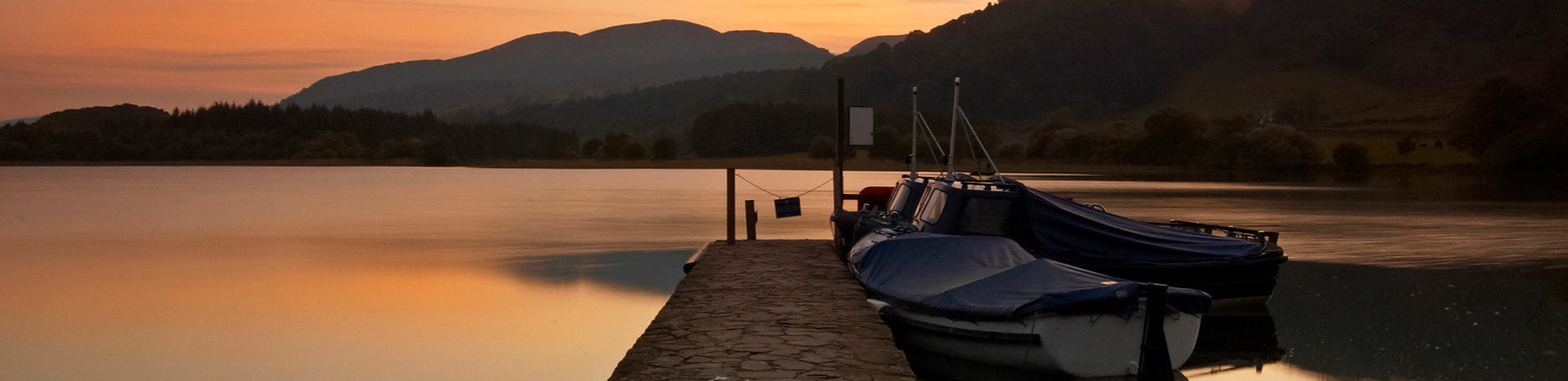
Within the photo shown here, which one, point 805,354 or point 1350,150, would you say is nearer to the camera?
point 805,354

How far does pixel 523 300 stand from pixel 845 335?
31.9 ft

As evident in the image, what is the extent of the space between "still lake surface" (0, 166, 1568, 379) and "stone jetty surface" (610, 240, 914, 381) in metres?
1.59

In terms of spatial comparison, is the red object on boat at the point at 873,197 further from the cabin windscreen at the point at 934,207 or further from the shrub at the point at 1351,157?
the shrub at the point at 1351,157

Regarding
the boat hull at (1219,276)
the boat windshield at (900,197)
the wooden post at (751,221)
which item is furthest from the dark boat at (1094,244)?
the wooden post at (751,221)

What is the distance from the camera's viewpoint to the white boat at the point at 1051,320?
11922mm

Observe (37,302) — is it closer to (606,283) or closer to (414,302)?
(414,302)

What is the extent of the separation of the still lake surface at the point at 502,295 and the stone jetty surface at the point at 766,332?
1.59m

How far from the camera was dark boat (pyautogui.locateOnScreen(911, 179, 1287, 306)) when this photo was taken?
17.3 meters

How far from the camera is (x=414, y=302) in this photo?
20.7 m

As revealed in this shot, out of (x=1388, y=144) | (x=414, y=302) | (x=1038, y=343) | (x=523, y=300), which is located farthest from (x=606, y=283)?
(x=1388, y=144)

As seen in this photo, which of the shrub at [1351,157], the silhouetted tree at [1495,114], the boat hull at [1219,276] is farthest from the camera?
the shrub at [1351,157]

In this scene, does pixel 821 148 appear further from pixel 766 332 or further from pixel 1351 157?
→ pixel 766 332

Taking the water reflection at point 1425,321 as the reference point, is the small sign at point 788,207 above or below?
above

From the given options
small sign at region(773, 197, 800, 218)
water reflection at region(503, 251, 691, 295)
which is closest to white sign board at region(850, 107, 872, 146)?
small sign at region(773, 197, 800, 218)
